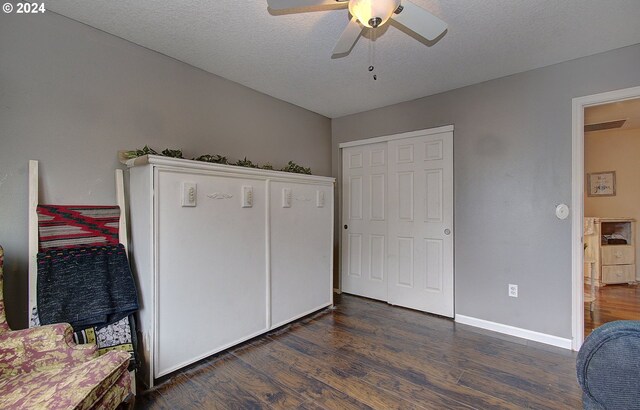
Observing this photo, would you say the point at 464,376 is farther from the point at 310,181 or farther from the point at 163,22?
the point at 163,22

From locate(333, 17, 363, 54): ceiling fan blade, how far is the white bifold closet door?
171 cm

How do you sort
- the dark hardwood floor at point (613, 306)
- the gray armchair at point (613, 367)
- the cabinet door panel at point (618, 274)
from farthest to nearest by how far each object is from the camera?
the cabinet door panel at point (618, 274)
the dark hardwood floor at point (613, 306)
the gray armchair at point (613, 367)

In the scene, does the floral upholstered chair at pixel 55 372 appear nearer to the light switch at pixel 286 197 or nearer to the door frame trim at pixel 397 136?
the light switch at pixel 286 197

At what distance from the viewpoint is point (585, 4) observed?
1711 millimetres

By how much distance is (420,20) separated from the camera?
150 centimetres

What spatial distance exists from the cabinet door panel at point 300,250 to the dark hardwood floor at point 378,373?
10.8 inches

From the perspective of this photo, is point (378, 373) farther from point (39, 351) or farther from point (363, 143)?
point (363, 143)

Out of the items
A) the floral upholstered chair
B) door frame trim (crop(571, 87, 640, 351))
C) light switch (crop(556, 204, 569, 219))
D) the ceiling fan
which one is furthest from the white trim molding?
the floral upholstered chair

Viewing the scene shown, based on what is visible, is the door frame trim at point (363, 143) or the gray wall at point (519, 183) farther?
the door frame trim at point (363, 143)

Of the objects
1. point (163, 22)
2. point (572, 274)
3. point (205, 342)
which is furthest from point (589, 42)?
point (205, 342)

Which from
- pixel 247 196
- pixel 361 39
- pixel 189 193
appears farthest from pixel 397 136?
pixel 189 193

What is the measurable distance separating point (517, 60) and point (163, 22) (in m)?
2.78

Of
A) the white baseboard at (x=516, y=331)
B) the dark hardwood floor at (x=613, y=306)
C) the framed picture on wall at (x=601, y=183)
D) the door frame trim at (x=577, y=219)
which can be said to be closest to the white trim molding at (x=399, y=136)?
the door frame trim at (x=577, y=219)

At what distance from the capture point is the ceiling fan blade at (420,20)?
141 cm
